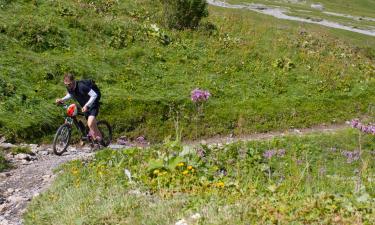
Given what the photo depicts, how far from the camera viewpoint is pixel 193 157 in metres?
10.7

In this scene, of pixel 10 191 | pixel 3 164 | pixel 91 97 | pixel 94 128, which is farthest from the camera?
pixel 94 128

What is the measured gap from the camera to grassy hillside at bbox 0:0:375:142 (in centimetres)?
2036

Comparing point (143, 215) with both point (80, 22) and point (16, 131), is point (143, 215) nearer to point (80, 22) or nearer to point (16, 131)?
point (16, 131)

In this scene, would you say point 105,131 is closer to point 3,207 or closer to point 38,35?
point 3,207

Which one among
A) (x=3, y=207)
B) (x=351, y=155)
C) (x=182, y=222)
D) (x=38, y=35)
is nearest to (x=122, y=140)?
(x=38, y=35)

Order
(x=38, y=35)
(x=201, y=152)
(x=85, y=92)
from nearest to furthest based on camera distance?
(x=201, y=152) < (x=85, y=92) < (x=38, y=35)

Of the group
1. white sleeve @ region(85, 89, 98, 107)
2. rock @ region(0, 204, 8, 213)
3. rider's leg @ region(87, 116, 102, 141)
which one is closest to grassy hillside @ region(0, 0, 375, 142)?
rider's leg @ region(87, 116, 102, 141)

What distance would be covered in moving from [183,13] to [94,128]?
15.1 m

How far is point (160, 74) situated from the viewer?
23766mm

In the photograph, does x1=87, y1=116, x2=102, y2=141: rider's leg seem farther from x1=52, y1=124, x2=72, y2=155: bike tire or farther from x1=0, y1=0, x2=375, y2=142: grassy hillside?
x1=0, y1=0, x2=375, y2=142: grassy hillside

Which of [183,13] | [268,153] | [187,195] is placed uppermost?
[183,13]

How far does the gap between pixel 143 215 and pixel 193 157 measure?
9.43 ft

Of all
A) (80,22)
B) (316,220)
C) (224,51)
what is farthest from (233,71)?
(316,220)

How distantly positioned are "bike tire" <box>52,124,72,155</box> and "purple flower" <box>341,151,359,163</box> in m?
9.57
